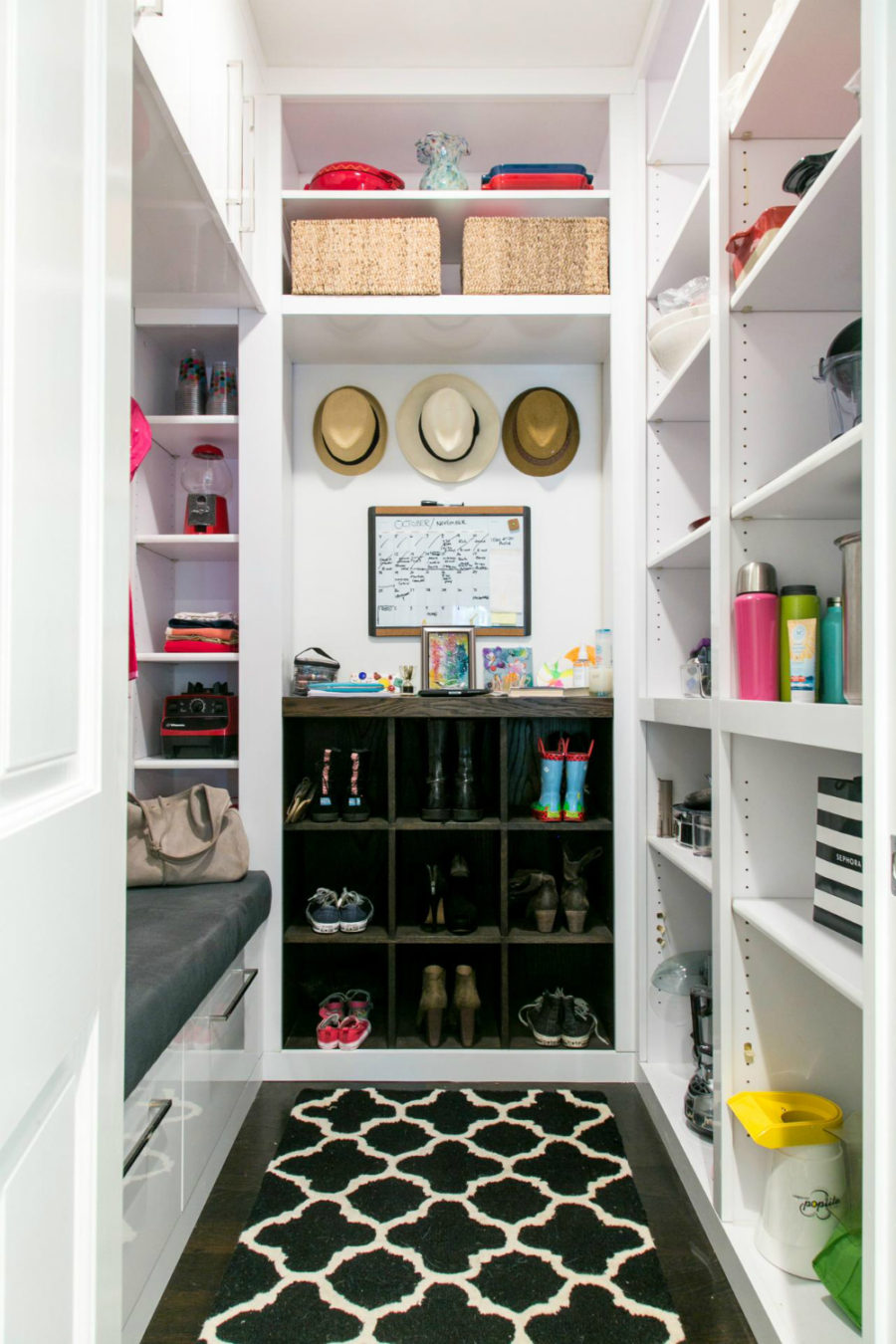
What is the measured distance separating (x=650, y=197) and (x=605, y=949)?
7.52ft

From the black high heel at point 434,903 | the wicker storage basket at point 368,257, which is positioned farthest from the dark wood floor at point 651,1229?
the wicker storage basket at point 368,257

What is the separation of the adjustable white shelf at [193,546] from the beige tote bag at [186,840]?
29.8 inches

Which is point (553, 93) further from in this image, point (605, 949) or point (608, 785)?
point (605, 949)

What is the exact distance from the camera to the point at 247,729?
8.99ft

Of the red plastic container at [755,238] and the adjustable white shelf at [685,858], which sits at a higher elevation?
the red plastic container at [755,238]

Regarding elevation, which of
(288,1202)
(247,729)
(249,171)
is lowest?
(288,1202)

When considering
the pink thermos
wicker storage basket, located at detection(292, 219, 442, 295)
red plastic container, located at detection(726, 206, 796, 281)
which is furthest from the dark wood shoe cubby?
red plastic container, located at detection(726, 206, 796, 281)

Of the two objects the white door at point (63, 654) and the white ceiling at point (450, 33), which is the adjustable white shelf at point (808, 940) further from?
the white ceiling at point (450, 33)

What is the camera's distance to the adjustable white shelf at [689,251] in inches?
85.7

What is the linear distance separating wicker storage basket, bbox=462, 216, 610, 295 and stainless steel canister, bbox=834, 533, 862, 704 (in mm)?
1662

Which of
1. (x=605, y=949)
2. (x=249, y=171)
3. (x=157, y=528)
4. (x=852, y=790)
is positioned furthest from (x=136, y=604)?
(x=852, y=790)

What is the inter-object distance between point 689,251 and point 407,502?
1184 millimetres

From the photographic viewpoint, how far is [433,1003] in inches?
107

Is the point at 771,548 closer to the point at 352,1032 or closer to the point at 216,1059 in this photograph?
the point at 216,1059
